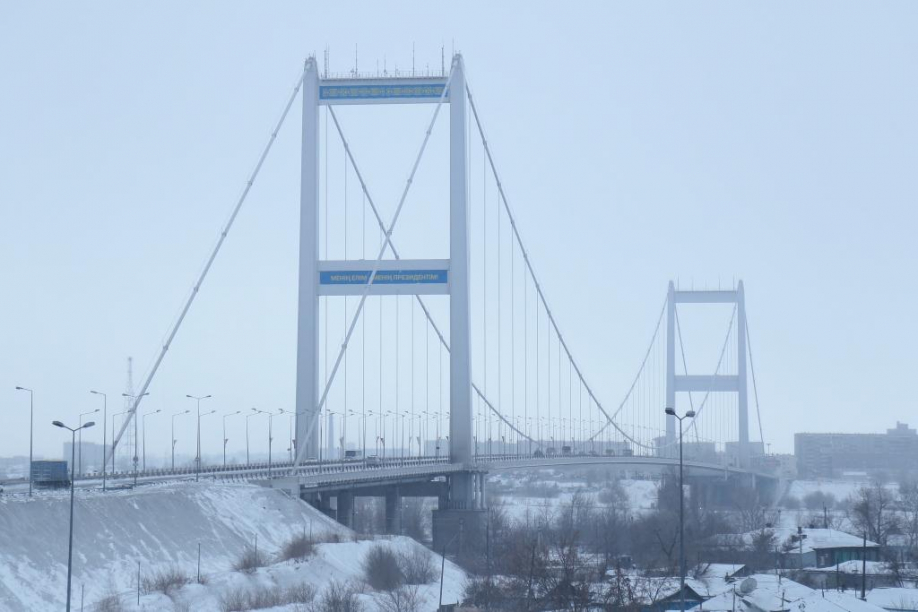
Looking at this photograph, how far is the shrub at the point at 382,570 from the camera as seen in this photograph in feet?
103

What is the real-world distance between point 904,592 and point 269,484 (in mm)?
15744

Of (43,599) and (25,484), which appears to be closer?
(43,599)

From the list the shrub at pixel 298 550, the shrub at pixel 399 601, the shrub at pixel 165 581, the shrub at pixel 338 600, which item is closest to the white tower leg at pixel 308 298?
the shrub at pixel 298 550

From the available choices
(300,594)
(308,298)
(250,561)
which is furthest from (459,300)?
(300,594)

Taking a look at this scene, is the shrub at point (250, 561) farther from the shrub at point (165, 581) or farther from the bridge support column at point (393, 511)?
the bridge support column at point (393, 511)

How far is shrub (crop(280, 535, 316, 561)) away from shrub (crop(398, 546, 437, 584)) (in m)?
2.20

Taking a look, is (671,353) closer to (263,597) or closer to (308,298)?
(308,298)

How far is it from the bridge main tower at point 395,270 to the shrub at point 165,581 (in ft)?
43.8

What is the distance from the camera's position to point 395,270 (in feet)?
148

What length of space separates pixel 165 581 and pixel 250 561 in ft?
11.7

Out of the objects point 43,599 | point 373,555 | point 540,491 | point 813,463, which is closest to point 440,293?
Result: point 373,555

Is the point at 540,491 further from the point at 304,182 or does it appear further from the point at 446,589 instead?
the point at 446,589

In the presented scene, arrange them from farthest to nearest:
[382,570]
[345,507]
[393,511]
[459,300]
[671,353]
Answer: [671,353] → [393,511] → [459,300] → [345,507] → [382,570]

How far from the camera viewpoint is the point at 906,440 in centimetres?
15625
